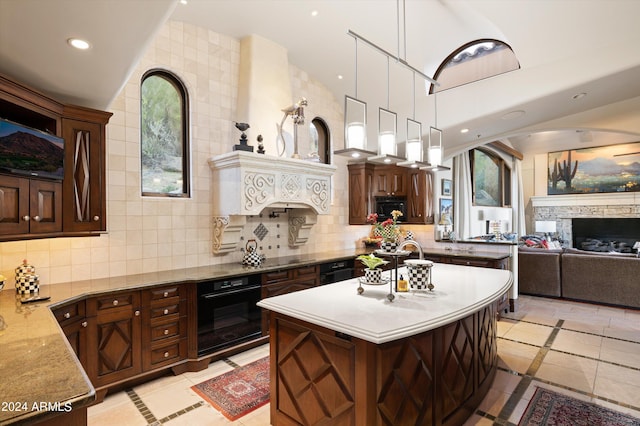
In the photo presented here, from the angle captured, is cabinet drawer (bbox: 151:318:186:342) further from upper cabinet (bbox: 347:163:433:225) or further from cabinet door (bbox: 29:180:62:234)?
upper cabinet (bbox: 347:163:433:225)

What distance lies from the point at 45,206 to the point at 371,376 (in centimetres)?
266

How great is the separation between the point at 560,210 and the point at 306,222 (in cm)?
937

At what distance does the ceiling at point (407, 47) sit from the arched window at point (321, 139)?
2.01 ft

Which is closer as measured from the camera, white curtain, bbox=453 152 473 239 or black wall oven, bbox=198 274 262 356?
black wall oven, bbox=198 274 262 356

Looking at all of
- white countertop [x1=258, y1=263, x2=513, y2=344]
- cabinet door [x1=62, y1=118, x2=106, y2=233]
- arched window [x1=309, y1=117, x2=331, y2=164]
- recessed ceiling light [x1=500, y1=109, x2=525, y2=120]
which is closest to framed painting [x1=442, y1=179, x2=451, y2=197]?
recessed ceiling light [x1=500, y1=109, x2=525, y2=120]

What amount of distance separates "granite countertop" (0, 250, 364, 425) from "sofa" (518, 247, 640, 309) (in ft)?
21.3

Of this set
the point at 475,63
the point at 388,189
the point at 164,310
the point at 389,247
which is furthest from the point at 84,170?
the point at 475,63

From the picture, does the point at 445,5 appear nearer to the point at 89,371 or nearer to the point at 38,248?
the point at 38,248

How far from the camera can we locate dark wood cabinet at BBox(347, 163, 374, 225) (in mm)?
5996

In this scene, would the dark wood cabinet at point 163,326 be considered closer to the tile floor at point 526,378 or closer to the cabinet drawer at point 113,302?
the cabinet drawer at point 113,302

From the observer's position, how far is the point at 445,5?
421 centimetres

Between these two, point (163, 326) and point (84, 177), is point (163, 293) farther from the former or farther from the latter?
point (84, 177)

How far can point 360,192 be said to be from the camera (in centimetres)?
601

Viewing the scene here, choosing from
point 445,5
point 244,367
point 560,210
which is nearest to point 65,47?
point 244,367
